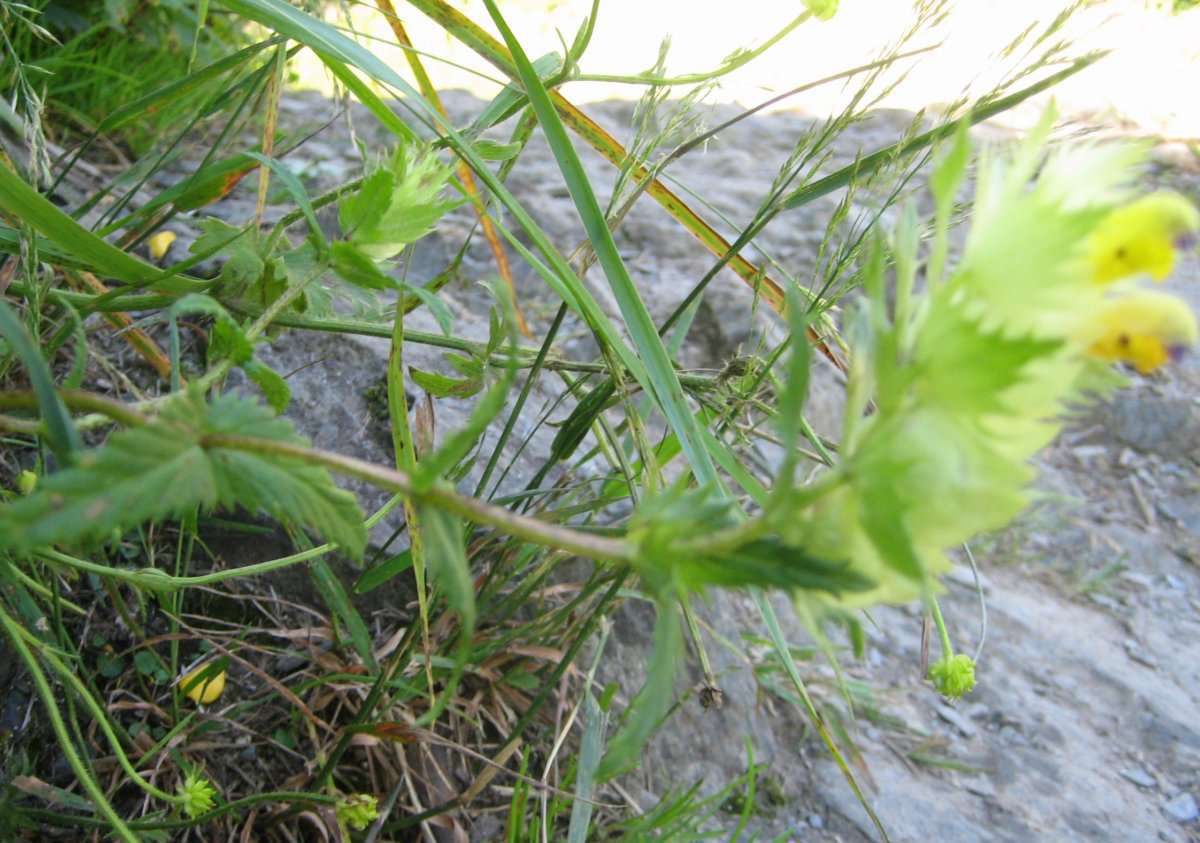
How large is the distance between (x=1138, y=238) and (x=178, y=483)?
1.35 ft

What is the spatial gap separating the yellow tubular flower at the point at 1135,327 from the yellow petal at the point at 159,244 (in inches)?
48.9

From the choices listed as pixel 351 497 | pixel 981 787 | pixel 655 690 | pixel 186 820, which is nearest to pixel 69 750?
pixel 186 820

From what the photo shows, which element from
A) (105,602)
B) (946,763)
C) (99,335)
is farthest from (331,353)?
(946,763)

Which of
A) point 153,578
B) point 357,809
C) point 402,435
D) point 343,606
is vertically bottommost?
point 357,809

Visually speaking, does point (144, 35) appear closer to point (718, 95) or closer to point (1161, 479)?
point (718, 95)

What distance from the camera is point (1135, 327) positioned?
38cm

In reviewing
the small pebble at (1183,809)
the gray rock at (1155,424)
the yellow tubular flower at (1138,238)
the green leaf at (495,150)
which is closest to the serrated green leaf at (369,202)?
the green leaf at (495,150)

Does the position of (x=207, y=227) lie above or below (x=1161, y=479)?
above

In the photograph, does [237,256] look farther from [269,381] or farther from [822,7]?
[822,7]

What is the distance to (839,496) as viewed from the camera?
374 mm

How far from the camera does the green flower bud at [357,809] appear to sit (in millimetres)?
787

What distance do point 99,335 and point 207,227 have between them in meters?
0.46

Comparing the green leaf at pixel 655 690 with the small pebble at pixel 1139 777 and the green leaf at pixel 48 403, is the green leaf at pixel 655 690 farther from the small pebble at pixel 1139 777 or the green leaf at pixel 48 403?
the small pebble at pixel 1139 777

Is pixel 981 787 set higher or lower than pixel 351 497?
lower
